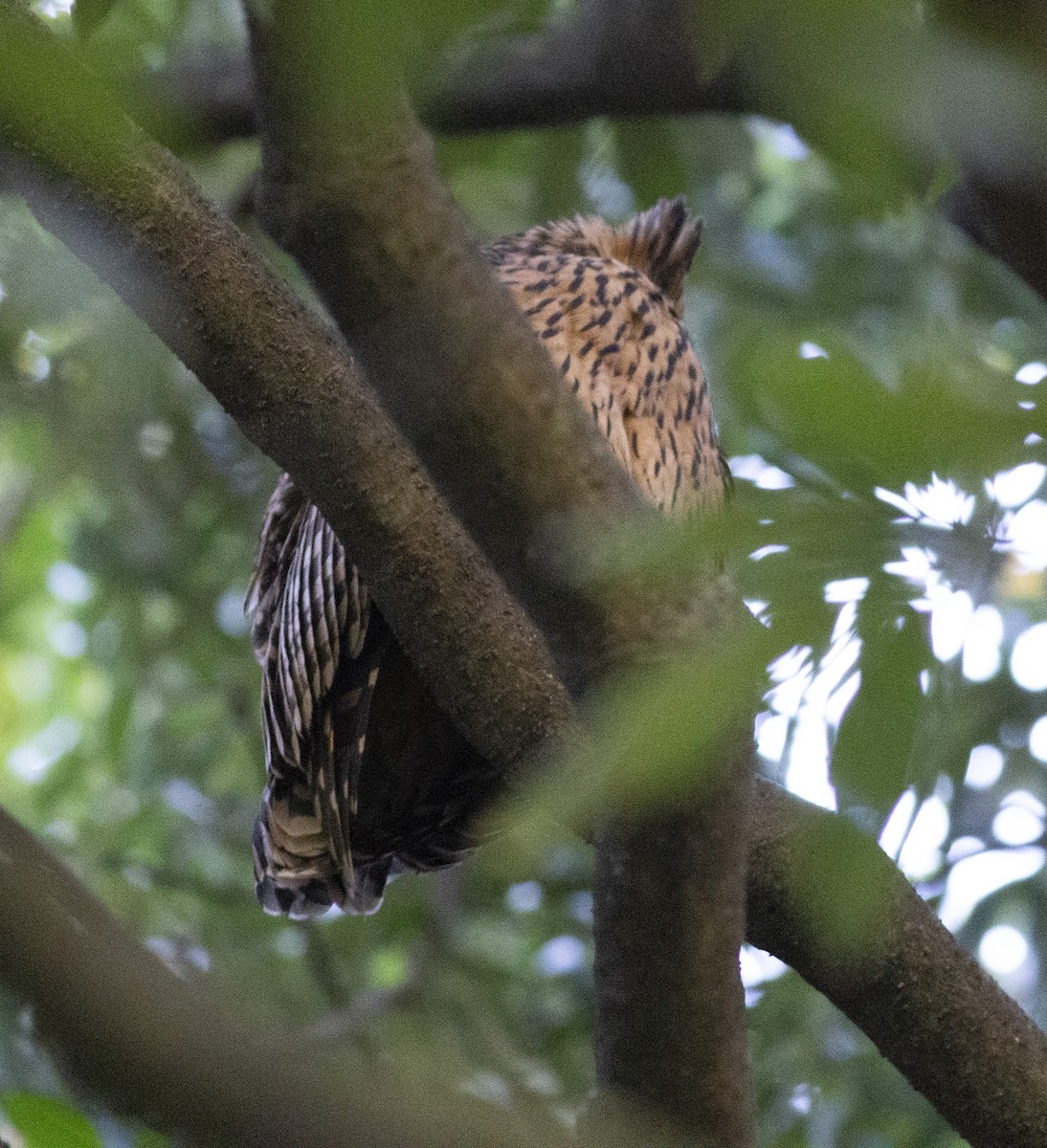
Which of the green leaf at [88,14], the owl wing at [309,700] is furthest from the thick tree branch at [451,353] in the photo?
the owl wing at [309,700]

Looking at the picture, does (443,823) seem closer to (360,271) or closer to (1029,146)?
(360,271)

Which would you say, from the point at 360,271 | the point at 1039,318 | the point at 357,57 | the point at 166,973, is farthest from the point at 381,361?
the point at 1039,318

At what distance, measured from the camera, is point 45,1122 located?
1.65 metres

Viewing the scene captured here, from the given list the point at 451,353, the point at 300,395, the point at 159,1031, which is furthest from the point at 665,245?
the point at 159,1031

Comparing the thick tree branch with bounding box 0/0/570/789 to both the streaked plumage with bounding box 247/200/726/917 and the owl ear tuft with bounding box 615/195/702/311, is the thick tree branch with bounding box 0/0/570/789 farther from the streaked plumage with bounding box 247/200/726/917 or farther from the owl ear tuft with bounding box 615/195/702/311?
the owl ear tuft with bounding box 615/195/702/311

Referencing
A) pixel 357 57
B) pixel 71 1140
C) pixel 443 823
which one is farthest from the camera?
pixel 443 823

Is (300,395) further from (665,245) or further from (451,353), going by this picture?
(665,245)

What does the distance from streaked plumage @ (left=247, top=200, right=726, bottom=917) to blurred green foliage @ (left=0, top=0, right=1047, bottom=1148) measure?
0.76 feet

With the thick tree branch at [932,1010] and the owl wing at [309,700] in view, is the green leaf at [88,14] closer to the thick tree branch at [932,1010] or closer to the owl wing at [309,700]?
the thick tree branch at [932,1010]

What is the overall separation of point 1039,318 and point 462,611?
2.94 metres

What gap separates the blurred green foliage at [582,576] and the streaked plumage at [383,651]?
232 mm

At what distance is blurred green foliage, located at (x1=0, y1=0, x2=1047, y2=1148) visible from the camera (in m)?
1.05

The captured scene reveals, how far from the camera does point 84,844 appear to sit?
509cm

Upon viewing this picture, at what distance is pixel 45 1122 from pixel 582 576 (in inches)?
31.0
